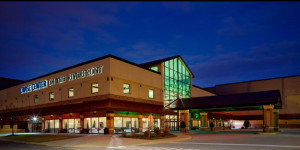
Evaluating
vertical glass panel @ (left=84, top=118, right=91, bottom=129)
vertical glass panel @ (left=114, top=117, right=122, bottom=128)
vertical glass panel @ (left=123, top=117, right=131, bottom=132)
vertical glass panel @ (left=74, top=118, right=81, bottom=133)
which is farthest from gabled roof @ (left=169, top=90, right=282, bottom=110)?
vertical glass panel @ (left=74, top=118, right=81, bottom=133)

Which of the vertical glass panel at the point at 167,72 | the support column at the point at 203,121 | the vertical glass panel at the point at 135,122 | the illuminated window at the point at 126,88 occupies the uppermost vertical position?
the vertical glass panel at the point at 167,72

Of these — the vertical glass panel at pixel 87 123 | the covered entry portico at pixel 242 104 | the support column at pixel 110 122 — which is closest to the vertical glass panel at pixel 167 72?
the covered entry portico at pixel 242 104

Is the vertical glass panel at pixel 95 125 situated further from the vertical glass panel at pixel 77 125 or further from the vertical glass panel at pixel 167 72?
the vertical glass panel at pixel 167 72

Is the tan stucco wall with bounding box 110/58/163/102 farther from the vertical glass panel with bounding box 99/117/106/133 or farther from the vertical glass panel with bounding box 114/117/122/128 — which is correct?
the vertical glass panel with bounding box 99/117/106/133

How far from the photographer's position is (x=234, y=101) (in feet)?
126

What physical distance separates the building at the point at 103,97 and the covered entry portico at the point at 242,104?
129 cm

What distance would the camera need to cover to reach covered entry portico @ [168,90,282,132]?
35406mm

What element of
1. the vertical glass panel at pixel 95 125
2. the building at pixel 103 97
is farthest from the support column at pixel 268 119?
the vertical glass panel at pixel 95 125

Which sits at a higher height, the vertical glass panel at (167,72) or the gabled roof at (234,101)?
the vertical glass panel at (167,72)

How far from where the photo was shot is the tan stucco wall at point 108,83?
3516 cm

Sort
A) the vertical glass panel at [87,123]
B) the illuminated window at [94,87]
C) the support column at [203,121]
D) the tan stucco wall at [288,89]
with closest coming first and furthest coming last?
1. the vertical glass panel at [87,123]
2. the illuminated window at [94,87]
3. the support column at [203,121]
4. the tan stucco wall at [288,89]

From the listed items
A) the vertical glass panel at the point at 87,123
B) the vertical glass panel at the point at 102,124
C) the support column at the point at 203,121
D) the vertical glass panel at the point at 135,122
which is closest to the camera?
the vertical glass panel at the point at 102,124

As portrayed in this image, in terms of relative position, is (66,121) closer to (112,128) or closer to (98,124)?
(98,124)

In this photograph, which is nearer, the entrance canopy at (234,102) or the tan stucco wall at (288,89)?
the entrance canopy at (234,102)
